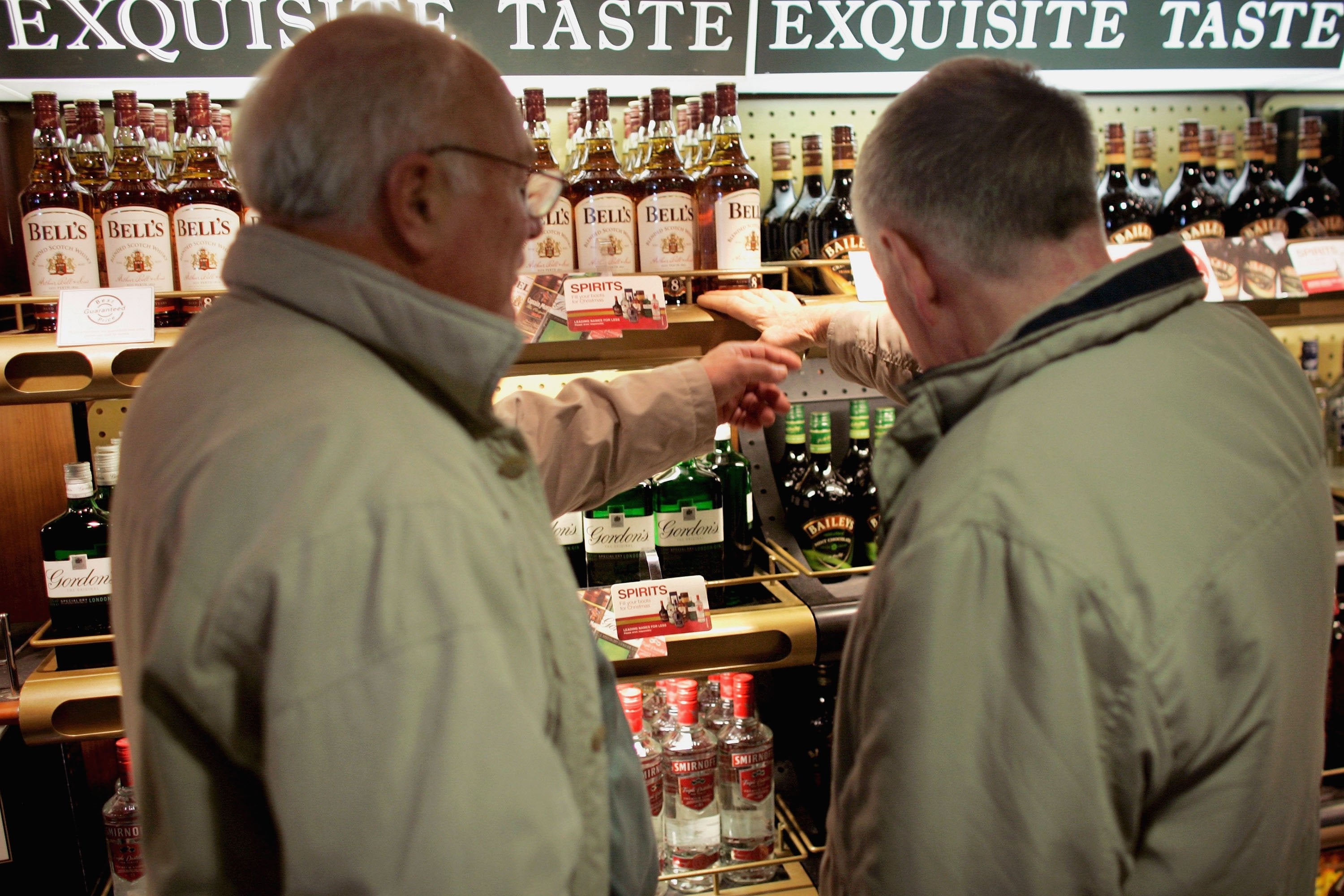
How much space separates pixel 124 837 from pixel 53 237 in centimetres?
104

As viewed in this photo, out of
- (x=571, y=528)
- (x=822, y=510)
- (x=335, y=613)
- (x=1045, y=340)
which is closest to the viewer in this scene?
(x=335, y=613)

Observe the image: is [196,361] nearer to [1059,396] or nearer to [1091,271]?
[1059,396]

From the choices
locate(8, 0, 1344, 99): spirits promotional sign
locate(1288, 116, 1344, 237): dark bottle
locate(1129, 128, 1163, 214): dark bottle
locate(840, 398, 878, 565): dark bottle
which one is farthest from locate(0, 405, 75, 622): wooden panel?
locate(1288, 116, 1344, 237): dark bottle

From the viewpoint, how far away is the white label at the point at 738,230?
5.76 ft

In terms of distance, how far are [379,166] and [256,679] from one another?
1.43 ft

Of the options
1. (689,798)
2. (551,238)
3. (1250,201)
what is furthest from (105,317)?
(1250,201)

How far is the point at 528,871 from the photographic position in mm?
734

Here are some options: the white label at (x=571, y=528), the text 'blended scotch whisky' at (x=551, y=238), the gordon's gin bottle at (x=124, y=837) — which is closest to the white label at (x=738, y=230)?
the text 'blended scotch whisky' at (x=551, y=238)

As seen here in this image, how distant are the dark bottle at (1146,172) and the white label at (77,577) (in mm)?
2275

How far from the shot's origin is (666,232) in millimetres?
1772

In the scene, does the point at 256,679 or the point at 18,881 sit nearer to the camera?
the point at 256,679

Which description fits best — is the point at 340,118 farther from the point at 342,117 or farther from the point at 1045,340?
the point at 1045,340

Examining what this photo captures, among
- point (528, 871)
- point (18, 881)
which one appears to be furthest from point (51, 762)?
point (528, 871)

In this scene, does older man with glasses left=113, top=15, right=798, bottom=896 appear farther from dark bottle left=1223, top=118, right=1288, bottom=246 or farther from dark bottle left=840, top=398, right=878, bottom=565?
dark bottle left=1223, top=118, right=1288, bottom=246
